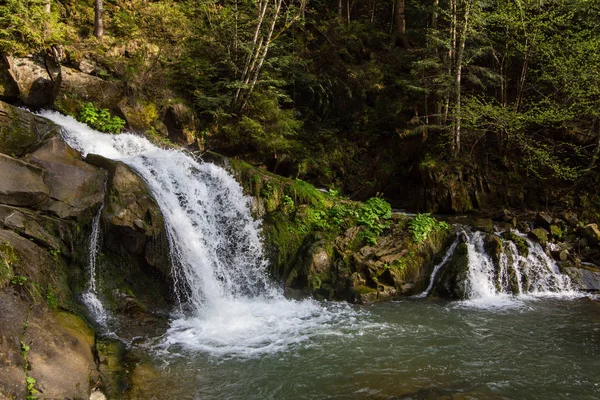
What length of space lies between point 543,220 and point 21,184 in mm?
13741

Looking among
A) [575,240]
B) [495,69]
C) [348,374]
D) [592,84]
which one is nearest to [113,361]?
[348,374]

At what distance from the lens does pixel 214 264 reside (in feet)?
30.4

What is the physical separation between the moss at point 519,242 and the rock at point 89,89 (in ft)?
40.6

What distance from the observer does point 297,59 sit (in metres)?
17.3

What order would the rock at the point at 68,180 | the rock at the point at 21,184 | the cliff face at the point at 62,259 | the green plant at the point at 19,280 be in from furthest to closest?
the rock at the point at 68,180 < the rock at the point at 21,184 < the green plant at the point at 19,280 < the cliff face at the point at 62,259

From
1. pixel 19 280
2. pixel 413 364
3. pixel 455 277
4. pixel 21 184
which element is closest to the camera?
pixel 19 280

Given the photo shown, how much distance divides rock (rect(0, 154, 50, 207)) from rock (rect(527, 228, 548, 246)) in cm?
1228

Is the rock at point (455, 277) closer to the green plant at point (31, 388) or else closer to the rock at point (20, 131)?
the green plant at point (31, 388)

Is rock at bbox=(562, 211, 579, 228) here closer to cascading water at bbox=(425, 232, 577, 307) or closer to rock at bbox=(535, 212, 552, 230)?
rock at bbox=(535, 212, 552, 230)

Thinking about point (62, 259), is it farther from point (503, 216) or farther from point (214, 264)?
point (503, 216)

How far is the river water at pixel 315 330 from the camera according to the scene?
19.2 feet

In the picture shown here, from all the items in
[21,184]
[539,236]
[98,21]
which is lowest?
[539,236]

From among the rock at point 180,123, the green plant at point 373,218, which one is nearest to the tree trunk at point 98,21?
the rock at point 180,123

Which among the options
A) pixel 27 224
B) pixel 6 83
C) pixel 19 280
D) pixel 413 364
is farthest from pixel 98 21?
pixel 413 364
